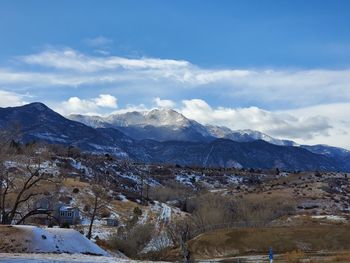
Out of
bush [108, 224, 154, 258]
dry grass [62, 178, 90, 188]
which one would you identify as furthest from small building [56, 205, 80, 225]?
dry grass [62, 178, 90, 188]

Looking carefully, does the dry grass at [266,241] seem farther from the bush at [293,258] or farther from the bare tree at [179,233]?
the bush at [293,258]

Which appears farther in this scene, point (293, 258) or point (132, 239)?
point (132, 239)

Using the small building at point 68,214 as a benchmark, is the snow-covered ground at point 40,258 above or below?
above

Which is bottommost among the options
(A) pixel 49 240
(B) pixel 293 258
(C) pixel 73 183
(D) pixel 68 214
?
(B) pixel 293 258

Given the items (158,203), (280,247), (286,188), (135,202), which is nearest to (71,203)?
(135,202)

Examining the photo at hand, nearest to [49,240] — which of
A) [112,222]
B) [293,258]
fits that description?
[293,258]

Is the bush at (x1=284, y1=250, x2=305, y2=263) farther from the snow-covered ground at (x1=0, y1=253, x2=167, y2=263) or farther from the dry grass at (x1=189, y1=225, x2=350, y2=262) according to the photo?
the dry grass at (x1=189, y1=225, x2=350, y2=262)

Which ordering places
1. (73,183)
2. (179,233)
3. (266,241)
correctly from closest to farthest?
(266,241) → (179,233) → (73,183)

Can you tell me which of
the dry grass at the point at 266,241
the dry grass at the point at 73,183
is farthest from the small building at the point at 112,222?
the dry grass at the point at 266,241

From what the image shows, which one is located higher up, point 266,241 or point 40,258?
point 40,258

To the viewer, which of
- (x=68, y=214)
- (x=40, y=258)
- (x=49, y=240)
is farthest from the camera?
(x=68, y=214)

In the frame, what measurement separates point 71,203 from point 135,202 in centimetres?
2162

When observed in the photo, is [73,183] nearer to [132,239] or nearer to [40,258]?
[132,239]

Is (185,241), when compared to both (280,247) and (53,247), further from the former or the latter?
(53,247)
